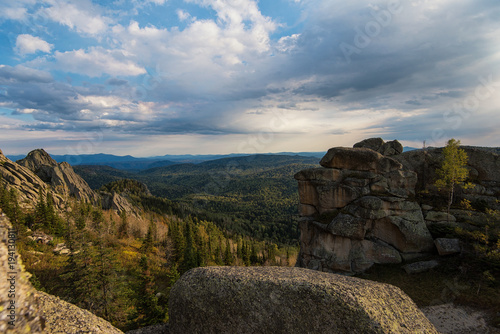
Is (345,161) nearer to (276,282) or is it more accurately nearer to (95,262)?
(276,282)

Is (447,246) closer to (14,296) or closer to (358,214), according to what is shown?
(358,214)

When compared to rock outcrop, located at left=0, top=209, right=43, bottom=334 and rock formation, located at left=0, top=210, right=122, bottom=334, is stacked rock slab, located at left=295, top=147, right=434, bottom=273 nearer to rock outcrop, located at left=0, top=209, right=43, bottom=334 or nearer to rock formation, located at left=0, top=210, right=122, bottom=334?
rock formation, located at left=0, top=210, right=122, bottom=334

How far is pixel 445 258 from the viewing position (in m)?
21.3

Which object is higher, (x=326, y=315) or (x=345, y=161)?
(x=345, y=161)

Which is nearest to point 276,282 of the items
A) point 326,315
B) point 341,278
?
point 326,315

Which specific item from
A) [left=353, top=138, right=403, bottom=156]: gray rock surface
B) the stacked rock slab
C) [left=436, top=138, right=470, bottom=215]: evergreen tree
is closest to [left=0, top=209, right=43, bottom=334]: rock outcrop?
the stacked rock slab

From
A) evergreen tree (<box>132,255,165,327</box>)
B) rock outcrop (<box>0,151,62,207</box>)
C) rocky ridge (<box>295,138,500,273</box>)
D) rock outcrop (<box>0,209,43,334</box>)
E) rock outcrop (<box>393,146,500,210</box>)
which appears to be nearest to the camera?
rock outcrop (<box>0,209,43,334</box>)

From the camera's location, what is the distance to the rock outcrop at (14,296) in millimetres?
3345

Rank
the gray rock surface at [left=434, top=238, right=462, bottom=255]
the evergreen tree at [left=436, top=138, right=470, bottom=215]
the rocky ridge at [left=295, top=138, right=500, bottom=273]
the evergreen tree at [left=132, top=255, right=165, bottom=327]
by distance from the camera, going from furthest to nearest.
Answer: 1. the rocky ridge at [left=295, top=138, right=500, bottom=273]
2. the evergreen tree at [left=436, top=138, right=470, bottom=215]
3. the gray rock surface at [left=434, top=238, right=462, bottom=255]
4. the evergreen tree at [left=132, top=255, right=165, bottom=327]

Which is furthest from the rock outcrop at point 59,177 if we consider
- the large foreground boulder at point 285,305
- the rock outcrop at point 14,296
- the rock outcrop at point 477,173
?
the rock outcrop at point 477,173

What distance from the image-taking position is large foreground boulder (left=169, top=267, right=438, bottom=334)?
6.69 m

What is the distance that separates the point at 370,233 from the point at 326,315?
22684 millimetres

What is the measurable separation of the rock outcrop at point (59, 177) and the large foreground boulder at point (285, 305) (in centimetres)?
10505

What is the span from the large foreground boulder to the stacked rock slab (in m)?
19.2
